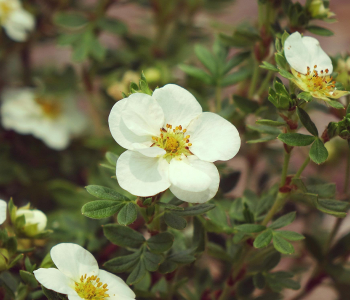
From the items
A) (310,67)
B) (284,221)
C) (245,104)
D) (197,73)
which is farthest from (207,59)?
(284,221)

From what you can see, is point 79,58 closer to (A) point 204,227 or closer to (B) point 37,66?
(B) point 37,66

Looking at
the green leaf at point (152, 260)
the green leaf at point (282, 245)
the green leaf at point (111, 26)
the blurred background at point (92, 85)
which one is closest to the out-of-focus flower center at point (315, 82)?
the green leaf at point (282, 245)

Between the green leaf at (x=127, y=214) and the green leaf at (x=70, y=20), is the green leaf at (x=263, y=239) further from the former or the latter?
the green leaf at (x=70, y=20)

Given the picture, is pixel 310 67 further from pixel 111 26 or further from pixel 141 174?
pixel 111 26

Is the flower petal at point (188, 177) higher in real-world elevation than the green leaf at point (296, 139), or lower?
lower

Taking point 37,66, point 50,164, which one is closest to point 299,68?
point 50,164

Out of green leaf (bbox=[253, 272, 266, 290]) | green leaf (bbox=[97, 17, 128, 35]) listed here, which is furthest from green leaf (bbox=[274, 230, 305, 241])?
green leaf (bbox=[97, 17, 128, 35])

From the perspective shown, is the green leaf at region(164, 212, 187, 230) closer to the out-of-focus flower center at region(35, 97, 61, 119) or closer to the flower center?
the flower center
